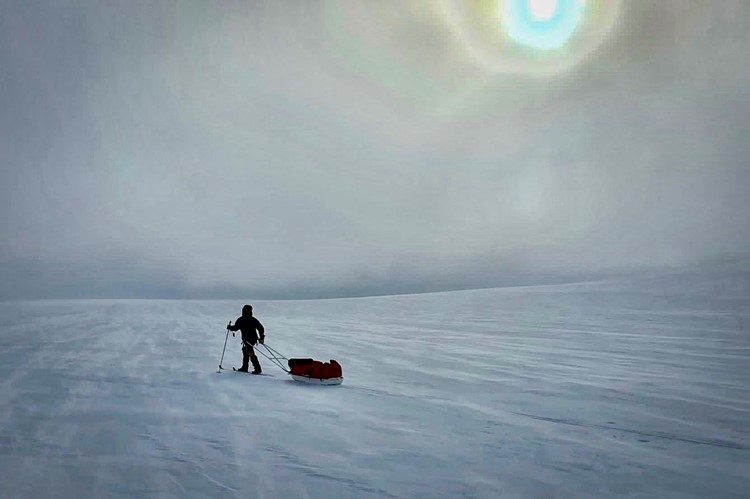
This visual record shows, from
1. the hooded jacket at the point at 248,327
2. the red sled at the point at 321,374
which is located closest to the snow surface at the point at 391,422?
the red sled at the point at 321,374

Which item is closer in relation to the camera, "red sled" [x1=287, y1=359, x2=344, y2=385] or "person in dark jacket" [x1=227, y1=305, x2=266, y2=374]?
"red sled" [x1=287, y1=359, x2=344, y2=385]

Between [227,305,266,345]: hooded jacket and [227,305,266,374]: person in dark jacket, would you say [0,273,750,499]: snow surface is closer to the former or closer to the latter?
[227,305,266,374]: person in dark jacket

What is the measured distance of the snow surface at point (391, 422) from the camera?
5930mm

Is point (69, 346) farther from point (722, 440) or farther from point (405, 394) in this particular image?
point (722, 440)

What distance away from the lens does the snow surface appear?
5930 millimetres

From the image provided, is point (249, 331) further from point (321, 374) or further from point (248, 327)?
point (321, 374)

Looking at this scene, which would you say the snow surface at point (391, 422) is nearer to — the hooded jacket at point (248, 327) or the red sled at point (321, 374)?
the red sled at point (321, 374)

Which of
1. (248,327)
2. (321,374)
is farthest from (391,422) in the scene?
(248,327)

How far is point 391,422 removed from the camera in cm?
855

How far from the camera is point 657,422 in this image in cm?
862

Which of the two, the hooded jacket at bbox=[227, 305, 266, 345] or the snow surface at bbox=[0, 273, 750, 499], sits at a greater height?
the hooded jacket at bbox=[227, 305, 266, 345]

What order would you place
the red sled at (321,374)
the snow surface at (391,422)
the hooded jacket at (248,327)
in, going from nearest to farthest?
the snow surface at (391,422) → the red sled at (321,374) → the hooded jacket at (248,327)

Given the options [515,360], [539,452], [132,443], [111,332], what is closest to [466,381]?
[515,360]

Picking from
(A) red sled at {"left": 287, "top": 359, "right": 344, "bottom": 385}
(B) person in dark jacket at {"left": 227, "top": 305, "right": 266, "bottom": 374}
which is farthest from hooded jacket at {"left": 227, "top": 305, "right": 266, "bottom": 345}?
(A) red sled at {"left": 287, "top": 359, "right": 344, "bottom": 385}
